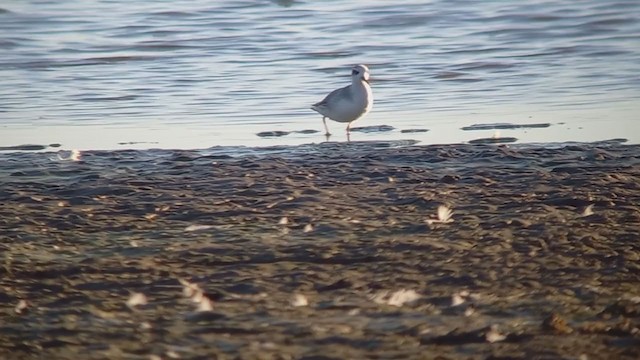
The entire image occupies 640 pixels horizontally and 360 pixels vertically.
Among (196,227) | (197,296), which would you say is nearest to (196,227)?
(196,227)

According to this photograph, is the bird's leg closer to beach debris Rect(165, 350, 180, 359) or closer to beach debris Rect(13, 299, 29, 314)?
beach debris Rect(13, 299, 29, 314)

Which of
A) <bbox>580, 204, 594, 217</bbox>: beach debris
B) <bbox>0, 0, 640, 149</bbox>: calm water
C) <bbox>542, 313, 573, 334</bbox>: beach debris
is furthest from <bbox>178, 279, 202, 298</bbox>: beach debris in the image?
<bbox>0, 0, 640, 149</bbox>: calm water

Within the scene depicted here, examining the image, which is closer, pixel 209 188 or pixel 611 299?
pixel 611 299

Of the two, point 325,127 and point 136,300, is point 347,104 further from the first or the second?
point 136,300

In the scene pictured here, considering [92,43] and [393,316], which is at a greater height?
[92,43]

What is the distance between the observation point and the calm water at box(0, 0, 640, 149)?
1073 cm

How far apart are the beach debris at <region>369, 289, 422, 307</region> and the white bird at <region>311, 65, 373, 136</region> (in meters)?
5.64

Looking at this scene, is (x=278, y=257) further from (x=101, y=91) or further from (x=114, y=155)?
(x=101, y=91)

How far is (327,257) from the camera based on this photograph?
5.84 meters

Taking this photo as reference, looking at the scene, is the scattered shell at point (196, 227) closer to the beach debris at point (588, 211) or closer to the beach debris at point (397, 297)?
the beach debris at point (397, 297)

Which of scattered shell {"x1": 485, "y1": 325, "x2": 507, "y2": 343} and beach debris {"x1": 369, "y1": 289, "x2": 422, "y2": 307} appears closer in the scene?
scattered shell {"x1": 485, "y1": 325, "x2": 507, "y2": 343}

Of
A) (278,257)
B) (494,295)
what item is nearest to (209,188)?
(278,257)

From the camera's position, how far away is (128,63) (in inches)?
583

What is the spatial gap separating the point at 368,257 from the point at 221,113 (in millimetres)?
5834
